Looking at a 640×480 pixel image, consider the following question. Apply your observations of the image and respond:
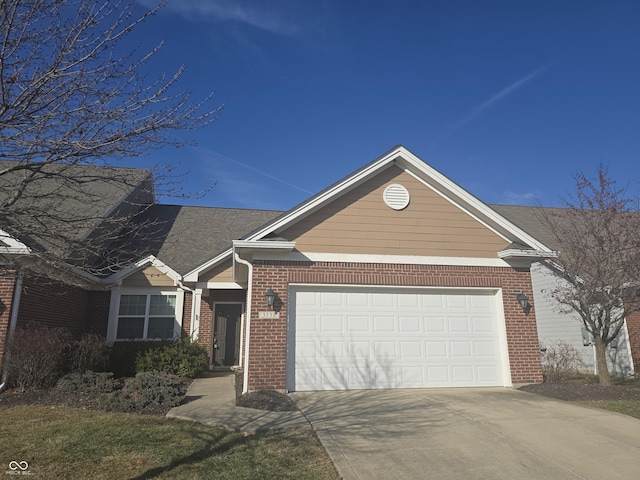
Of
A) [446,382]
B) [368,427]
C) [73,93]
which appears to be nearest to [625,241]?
[446,382]

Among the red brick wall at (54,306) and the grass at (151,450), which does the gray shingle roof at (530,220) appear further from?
the red brick wall at (54,306)

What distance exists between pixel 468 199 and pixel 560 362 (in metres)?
6.87

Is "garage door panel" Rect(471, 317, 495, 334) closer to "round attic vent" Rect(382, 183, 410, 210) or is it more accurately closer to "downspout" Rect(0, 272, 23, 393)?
"round attic vent" Rect(382, 183, 410, 210)

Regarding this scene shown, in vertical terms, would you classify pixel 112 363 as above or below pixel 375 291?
below

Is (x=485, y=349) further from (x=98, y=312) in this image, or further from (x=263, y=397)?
(x=98, y=312)

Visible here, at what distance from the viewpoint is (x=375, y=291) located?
10336 millimetres

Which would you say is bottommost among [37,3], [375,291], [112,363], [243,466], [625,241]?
[243,466]

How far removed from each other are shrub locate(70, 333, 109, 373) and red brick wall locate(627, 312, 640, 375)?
16951 mm

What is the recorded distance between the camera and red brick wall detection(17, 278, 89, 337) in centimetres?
1081

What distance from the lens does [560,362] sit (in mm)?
13586

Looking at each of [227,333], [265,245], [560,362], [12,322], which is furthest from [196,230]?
[560,362]

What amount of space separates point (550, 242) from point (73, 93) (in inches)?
712

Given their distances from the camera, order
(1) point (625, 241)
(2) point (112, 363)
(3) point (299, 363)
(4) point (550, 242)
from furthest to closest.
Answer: (4) point (550, 242)
(2) point (112, 363)
(1) point (625, 241)
(3) point (299, 363)

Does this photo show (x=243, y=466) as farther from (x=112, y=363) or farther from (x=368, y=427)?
(x=112, y=363)
